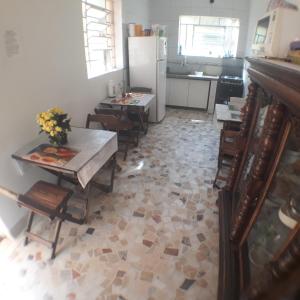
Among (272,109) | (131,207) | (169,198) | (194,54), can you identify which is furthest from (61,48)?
(194,54)

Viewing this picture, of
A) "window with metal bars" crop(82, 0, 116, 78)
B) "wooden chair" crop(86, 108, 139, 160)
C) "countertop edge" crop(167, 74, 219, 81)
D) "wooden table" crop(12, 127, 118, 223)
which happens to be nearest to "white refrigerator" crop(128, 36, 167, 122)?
"window with metal bars" crop(82, 0, 116, 78)

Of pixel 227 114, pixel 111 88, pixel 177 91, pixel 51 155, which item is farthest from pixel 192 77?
pixel 51 155

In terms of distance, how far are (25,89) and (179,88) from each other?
386cm

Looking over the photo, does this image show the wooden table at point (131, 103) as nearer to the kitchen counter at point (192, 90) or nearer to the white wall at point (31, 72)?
the white wall at point (31, 72)

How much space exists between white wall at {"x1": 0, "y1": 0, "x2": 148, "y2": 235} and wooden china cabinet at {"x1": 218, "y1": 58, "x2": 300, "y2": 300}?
5.88 ft

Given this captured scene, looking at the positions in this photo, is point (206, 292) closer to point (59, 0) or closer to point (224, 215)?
point (224, 215)

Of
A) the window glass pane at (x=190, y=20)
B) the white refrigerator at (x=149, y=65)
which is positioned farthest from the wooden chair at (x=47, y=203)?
the window glass pane at (x=190, y=20)


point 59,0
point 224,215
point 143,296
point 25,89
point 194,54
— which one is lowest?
point 143,296

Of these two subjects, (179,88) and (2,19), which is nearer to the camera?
(2,19)

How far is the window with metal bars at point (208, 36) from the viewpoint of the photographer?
4.90 m

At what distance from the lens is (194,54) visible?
5242 millimetres

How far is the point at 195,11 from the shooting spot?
4809 mm

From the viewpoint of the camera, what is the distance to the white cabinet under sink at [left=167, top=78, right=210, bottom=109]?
5.03 meters

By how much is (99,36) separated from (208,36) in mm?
2863
